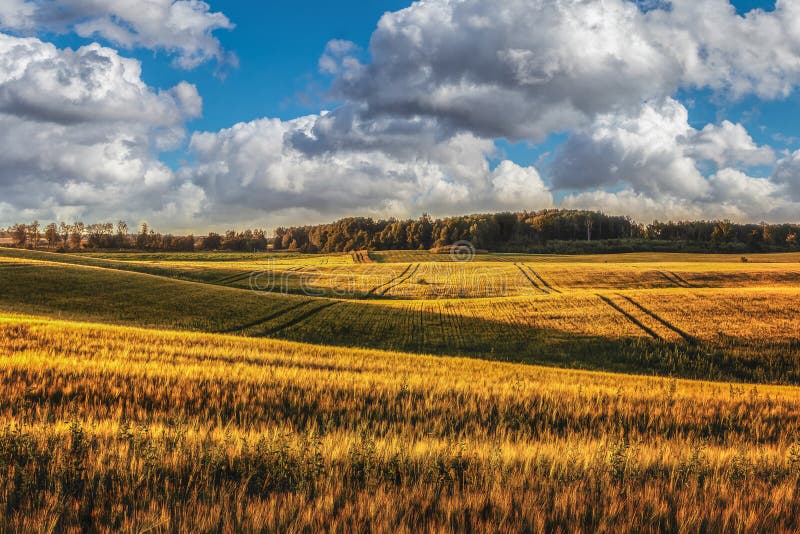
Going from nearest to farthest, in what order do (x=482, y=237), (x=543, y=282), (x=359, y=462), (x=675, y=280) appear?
(x=359, y=462)
(x=675, y=280)
(x=543, y=282)
(x=482, y=237)

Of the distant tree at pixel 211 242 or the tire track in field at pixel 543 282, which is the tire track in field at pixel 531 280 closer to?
the tire track in field at pixel 543 282

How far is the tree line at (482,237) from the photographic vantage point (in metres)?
146

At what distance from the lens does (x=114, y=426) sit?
17.9 feet

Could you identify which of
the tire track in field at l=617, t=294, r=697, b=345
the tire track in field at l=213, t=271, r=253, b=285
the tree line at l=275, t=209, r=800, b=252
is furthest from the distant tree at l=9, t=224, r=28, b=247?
the tire track in field at l=617, t=294, r=697, b=345

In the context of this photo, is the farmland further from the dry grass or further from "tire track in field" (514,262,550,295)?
"tire track in field" (514,262,550,295)

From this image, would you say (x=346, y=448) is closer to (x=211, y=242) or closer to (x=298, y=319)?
(x=298, y=319)

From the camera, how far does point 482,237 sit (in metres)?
149

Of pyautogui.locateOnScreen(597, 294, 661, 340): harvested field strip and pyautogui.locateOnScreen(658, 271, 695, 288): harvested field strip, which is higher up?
pyautogui.locateOnScreen(658, 271, 695, 288): harvested field strip

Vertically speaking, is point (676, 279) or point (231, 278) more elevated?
point (676, 279)

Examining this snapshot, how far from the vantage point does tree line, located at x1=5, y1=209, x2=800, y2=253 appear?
146 meters

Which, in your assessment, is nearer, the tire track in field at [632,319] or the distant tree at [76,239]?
the tire track in field at [632,319]

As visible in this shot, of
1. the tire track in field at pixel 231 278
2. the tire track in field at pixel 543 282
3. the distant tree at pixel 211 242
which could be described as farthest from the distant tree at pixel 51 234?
the tire track in field at pixel 543 282

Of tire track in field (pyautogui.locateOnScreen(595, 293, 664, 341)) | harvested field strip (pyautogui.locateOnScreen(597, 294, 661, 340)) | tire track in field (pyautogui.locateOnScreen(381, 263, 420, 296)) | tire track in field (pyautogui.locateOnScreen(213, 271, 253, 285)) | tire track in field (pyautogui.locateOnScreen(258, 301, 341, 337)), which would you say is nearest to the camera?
tire track in field (pyautogui.locateOnScreen(595, 293, 664, 341))

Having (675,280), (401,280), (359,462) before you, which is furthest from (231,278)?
(359,462)
